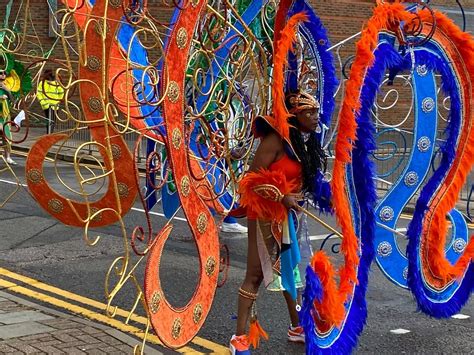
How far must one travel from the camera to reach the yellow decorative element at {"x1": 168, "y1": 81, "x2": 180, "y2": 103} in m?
4.61

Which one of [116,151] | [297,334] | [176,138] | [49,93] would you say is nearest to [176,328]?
[176,138]

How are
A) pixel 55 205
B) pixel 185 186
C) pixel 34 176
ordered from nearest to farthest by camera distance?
pixel 185 186 → pixel 34 176 → pixel 55 205

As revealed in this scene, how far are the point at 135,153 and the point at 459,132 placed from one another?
2639 mm

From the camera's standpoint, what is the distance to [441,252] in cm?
575

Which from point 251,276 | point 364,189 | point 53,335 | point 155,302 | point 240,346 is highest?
point 364,189

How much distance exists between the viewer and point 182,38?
466cm

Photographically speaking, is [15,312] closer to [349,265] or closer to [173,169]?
[173,169]

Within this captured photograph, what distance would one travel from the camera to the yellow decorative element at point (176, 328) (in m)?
4.61

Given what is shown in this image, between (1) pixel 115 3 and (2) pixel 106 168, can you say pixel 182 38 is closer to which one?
(1) pixel 115 3

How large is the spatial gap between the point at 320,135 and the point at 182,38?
1980 millimetres

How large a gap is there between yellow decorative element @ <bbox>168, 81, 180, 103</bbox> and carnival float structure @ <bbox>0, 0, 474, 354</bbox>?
12mm

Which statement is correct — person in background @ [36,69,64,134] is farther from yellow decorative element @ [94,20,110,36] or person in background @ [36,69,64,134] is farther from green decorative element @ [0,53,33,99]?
yellow decorative element @ [94,20,110,36]

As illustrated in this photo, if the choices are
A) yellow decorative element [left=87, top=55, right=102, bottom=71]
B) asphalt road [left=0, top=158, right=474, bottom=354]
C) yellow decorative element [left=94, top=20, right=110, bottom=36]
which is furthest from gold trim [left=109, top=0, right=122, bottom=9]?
asphalt road [left=0, top=158, right=474, bottom=354]

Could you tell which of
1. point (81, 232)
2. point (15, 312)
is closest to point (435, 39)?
point (15, 312)
